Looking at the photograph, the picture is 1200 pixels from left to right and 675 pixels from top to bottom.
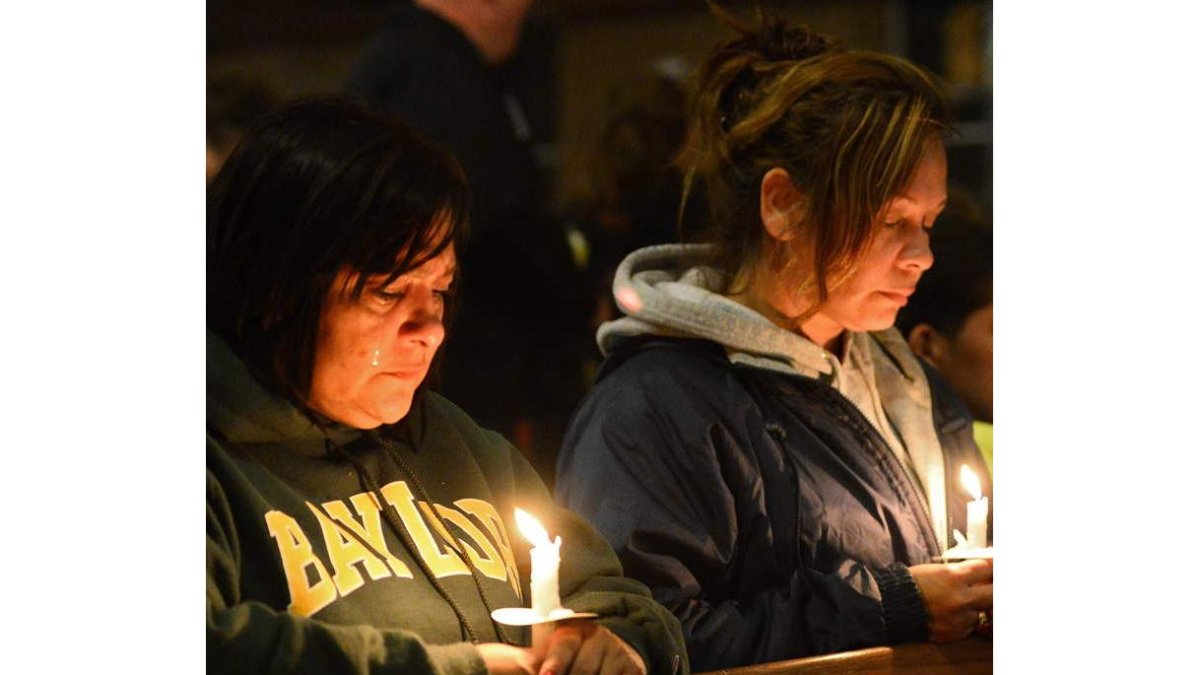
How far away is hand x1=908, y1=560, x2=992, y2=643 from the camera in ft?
8.54

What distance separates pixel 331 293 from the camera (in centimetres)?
212

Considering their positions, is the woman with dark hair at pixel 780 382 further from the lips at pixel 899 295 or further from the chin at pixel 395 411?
the chin at pixel 395 411

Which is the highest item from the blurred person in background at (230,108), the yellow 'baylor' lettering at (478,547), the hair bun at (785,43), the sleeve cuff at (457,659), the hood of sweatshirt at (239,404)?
the hair bun at (785,43)

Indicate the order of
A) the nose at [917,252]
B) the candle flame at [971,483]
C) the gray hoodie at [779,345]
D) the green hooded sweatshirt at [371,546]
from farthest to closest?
the candle flame at [971,483]
the nose at [917,252]
the gray hoodie at [779,345]
the green hooded sweatshirt at [371,546]

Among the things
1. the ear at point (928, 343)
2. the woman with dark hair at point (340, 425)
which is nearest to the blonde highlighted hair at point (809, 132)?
the ear at point (928, 343)

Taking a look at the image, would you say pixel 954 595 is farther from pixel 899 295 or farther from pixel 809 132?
pixel 809 132

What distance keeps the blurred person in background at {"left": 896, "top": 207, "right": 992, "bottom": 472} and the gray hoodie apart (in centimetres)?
5

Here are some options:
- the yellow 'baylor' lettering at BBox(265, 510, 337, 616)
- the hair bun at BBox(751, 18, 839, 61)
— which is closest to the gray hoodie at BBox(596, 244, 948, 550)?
the hair bun at BBox(751, 18, 839, 61)

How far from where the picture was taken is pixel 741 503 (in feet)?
8.21

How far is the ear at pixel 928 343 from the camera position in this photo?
9.18 ft
